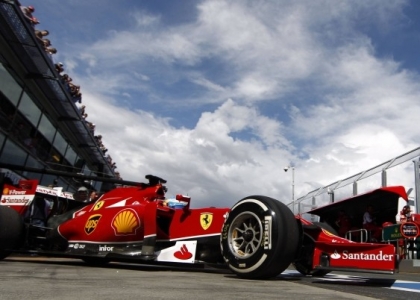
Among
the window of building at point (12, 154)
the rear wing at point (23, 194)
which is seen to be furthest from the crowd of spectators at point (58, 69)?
the rear wing at point (23, 194)

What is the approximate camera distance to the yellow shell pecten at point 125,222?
6219mm

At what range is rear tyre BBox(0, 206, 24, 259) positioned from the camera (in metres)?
6.94

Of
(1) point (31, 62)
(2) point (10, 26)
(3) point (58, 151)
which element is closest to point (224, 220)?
(2) point (10, 26)

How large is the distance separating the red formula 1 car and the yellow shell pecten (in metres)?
0.01

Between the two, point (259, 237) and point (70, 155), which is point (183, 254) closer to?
point (259, 237)

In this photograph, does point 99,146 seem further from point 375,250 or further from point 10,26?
point 375,250

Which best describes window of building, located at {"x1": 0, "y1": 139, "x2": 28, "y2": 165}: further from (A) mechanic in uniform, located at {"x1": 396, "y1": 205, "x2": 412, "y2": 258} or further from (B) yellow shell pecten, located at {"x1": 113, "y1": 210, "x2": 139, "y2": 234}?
(A) mechanic in uniform, located at {"x1": 396, "y1": 205, "x2": 412, "y2": 258}

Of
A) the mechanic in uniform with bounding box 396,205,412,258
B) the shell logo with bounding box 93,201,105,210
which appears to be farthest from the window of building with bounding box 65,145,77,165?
the mechanic in uniform with bounding box 396,205,412,258

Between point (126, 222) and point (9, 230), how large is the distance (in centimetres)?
208

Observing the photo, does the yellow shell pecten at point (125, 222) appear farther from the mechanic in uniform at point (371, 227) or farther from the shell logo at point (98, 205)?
the mechanic in uniform at point (371, 227)

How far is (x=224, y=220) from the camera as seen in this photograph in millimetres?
5426

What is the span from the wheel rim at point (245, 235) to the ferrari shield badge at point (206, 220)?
0.63 meters

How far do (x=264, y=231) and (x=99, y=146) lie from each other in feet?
70.7

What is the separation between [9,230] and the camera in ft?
23.0
